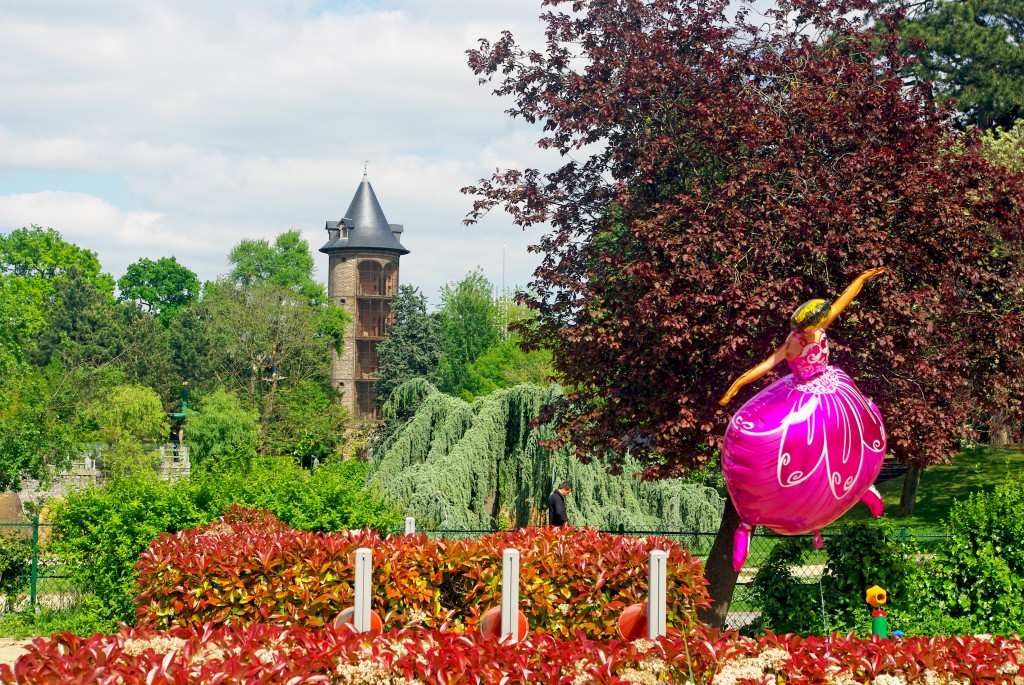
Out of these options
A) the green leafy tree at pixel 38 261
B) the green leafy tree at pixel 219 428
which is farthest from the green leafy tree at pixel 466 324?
the green leafy tree at pixel 38 261

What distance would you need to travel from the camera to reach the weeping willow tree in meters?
17.2

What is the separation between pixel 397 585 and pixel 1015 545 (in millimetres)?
6711

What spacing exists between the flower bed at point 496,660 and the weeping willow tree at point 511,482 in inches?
430

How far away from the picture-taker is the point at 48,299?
64.4m

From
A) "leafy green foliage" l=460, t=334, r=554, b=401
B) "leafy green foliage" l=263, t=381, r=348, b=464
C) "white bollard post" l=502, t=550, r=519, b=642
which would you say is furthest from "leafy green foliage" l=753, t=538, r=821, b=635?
"leafy green foliage" l=263, t=381, r=348, b=464

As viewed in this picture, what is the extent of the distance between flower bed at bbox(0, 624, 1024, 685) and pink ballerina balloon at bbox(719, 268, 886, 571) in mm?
775

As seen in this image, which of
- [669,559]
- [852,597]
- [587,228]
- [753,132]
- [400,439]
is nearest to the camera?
[669,559]

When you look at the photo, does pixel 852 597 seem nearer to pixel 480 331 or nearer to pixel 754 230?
pixel 754 230

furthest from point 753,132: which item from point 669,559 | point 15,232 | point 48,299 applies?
point 15,232

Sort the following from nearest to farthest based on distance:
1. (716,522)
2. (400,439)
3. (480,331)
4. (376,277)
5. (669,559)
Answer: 1. (669,559)
2. (716,522)
3. (400,439)
4. (480,331)
5. (376,277)

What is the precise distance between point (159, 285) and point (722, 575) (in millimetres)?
77288

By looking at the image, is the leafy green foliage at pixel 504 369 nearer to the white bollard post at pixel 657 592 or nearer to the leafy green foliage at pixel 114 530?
the leafy green foliage at pixel 114 530

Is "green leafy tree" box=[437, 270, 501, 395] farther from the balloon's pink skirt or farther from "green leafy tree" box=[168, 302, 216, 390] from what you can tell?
the balloon's pink skirt

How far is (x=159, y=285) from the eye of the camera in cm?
8206
